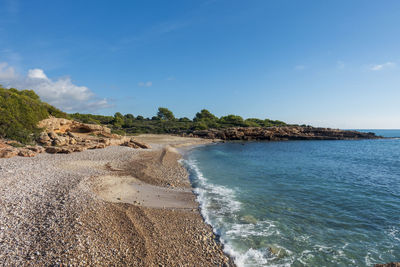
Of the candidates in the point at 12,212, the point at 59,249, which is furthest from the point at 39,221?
the point at 59,249

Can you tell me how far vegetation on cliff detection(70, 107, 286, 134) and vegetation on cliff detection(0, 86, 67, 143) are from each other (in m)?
23.2

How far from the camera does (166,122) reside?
94.7m

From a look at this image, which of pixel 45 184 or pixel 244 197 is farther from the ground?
pixel 45 184

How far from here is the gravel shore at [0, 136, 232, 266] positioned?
5230 mm

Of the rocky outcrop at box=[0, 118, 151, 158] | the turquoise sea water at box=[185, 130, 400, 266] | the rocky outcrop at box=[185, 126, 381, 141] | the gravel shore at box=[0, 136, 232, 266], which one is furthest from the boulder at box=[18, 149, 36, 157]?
the rocky outcrop at box=[185, 126, 381, 141]

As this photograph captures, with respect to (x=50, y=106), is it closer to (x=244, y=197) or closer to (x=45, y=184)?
(x=45, y=184)

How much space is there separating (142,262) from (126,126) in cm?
8055

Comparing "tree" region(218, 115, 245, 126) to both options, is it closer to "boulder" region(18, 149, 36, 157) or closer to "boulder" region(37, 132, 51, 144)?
"boulder" region(37, 132, 51, 144)

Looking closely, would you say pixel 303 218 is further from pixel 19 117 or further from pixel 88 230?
pixel 19 117

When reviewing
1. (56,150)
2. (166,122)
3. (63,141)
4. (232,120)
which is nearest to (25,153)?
(56,150)

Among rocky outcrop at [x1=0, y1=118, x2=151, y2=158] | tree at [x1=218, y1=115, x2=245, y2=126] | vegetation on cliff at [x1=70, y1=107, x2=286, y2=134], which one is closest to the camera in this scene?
rocky outcrop at [x1=0, y1=118, x2=151, y2=158]

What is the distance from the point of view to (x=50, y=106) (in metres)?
33.3

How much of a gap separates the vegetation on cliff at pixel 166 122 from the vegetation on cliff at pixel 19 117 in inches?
913

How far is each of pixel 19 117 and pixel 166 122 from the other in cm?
7150
